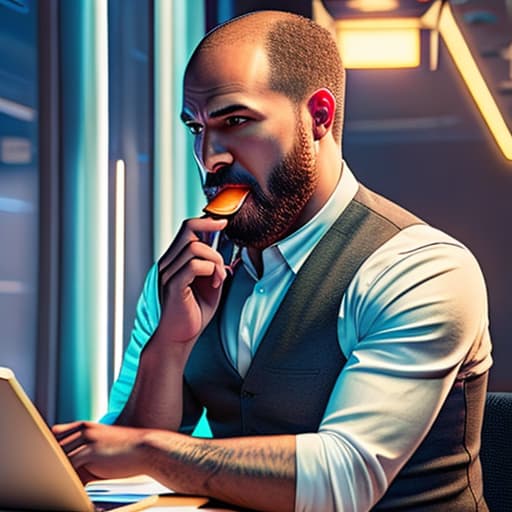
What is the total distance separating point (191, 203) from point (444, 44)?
3.06 ft

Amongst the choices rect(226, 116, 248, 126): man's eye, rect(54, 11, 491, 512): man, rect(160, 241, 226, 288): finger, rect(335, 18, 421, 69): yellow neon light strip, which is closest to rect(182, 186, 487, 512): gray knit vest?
rect(54, 11, 491, 512): man

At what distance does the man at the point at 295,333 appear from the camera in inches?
52.6

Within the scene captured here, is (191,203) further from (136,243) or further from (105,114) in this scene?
(105,114)

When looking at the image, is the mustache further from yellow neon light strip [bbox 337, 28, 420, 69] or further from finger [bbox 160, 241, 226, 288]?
yellow neon light strip [bbox 337, 28, 420, 69]

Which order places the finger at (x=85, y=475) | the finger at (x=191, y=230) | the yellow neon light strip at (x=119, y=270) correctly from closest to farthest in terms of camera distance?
the finger at (x=85, y=475) < the finger at (x=191, y=230) < the yellow neon light strip at (x=119, y=270)

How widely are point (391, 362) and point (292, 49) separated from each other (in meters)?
0.52

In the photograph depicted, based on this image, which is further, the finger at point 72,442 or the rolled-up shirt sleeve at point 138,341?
the rolled-up shirt sleeve at point 138,341

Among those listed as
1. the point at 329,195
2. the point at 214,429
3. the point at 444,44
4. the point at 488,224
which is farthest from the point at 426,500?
the point at 444,44

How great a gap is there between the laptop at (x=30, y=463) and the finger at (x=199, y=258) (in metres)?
0.44

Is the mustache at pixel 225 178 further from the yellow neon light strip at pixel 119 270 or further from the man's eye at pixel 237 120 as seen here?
the yellow neon light strip at pixel 119 270

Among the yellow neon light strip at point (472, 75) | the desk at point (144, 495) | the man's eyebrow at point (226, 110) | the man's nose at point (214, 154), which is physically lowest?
the desk at point (144, 495)

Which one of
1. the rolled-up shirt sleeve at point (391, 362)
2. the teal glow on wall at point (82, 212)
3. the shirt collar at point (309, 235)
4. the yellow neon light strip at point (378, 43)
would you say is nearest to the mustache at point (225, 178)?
the shirt collar at point (309, 235)

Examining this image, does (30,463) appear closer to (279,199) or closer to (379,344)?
(379,344)

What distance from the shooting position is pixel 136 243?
9.18 ft
